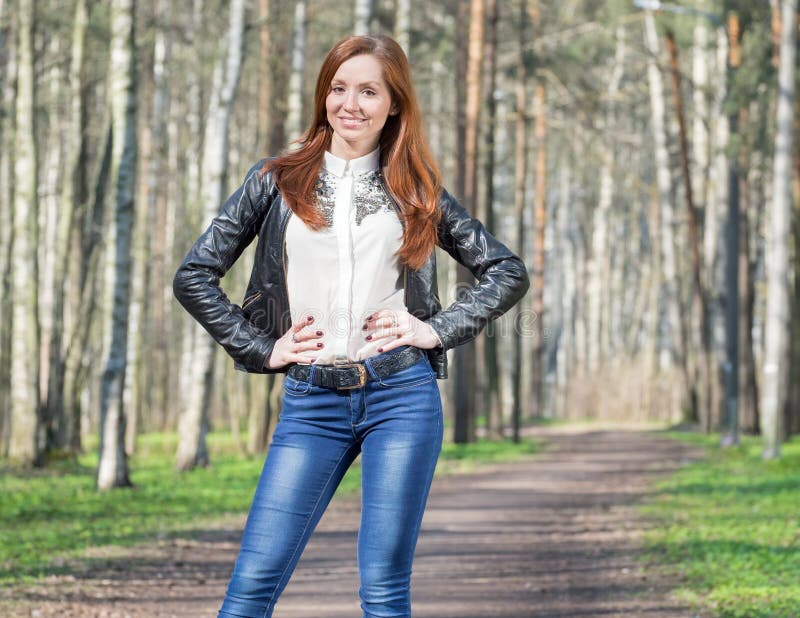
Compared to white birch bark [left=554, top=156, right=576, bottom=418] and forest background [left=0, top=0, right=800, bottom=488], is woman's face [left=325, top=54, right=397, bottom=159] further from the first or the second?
white birch bark [left=554, top=156, right=576, bottom=418]

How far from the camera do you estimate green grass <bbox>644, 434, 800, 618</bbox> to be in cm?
799

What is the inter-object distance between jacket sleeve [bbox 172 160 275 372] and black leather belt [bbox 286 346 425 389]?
0.14m

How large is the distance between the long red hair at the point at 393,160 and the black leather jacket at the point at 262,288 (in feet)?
0.18

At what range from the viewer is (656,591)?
27.7ft

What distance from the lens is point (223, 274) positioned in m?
4.03

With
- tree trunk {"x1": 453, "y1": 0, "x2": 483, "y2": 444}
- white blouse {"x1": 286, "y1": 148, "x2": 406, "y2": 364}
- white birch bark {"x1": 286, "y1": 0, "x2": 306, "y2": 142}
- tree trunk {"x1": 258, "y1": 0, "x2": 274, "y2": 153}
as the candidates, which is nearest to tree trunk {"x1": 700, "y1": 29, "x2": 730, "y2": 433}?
tree trunk {"x1": 453, "y1": 0, "x2": 483, "y2": 444}

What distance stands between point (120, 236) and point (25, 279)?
3.73m

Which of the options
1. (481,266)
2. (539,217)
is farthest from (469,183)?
(481,266)

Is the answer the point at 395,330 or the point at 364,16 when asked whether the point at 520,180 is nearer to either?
the point at 364,16

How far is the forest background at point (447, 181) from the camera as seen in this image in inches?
722

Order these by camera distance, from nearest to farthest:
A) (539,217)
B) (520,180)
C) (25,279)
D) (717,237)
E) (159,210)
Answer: (25,279)
(520,180)
(159,210)
(539,217)
(717,237)

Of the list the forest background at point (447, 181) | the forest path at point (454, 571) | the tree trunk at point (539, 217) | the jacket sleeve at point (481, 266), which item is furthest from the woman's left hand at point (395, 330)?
the tree trunk at point (539, 217)

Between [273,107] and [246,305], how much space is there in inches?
786

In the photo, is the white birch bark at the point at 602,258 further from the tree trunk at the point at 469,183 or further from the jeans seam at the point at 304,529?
the jeans seam at the point at 304,529
